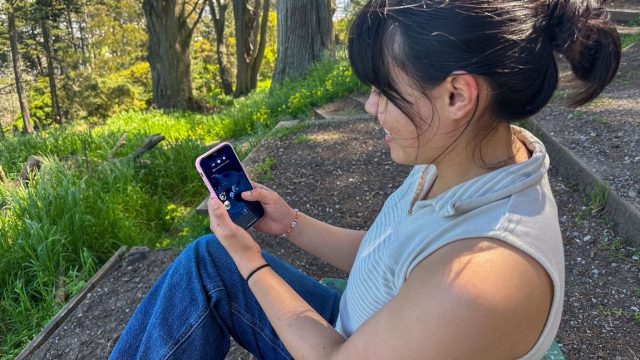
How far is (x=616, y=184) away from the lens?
273 cm

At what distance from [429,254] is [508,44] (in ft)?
1.33

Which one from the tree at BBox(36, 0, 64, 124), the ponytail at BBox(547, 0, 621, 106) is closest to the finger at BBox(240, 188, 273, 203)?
the ponytail at BBox(547, 0, 621, 106)

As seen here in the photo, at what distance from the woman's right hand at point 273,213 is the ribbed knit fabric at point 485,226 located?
53 cm

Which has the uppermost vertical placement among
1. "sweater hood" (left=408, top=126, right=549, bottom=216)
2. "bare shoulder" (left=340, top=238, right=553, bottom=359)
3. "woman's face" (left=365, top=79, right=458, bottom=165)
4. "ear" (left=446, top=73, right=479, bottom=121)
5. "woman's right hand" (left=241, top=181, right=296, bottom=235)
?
"ear" (left=446, top=73, right=479, bottom=121)

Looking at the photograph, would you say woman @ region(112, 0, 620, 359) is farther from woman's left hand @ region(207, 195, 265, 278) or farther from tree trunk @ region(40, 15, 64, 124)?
tree trunk @ region(40, 15, 64, 124)

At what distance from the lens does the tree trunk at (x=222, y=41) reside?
1767 centimetres

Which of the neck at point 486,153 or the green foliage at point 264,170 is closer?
the neck at point 486,153

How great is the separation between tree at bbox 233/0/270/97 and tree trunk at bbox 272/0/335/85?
347 inches

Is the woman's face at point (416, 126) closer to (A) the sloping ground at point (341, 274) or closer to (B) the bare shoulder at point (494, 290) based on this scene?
(B) the bare shoulder at point (494, 290)

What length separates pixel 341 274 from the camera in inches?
105

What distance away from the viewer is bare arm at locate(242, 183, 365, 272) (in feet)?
5.60

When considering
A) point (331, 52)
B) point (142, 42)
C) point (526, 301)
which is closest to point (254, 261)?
point (526, 301)

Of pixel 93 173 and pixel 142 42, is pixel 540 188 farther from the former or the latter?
pixel 142 42

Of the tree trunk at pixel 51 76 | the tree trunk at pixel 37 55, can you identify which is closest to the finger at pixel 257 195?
the tree trunk at pixel 51 76
